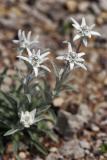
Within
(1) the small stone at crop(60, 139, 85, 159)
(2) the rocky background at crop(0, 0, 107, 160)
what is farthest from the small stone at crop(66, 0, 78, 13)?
(1) the small stone at crop(60, 139, 85, 159)

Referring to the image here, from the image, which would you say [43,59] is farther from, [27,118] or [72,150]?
[72,150]

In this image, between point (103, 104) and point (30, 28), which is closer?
point (103, 104)

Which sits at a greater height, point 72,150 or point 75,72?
point 75,72

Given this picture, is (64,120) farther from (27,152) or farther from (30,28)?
(30,28)

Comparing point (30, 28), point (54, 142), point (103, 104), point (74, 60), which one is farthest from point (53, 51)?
point (74, 60)

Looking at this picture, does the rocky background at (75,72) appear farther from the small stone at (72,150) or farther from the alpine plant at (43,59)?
the alpine plant at (43,59)

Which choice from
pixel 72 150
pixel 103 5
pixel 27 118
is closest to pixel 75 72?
pixel 72 150
